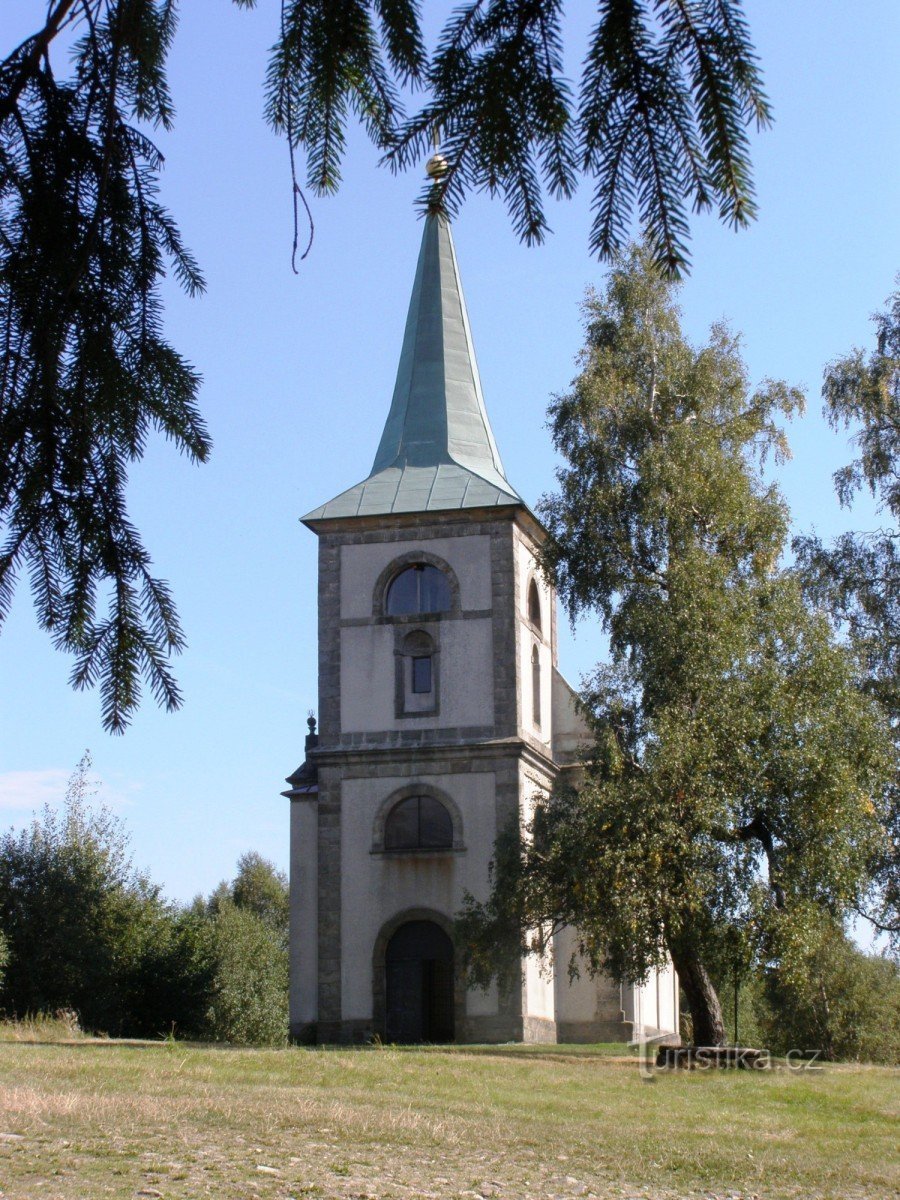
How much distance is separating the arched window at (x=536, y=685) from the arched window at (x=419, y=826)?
350 centimetres

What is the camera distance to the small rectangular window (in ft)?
101

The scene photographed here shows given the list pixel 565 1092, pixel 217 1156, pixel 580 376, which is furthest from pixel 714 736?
pixel 217 1156

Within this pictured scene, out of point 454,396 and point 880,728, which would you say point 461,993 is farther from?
point 454,396

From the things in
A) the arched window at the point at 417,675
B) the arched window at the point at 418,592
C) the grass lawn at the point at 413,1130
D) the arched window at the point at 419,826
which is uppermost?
the arched window at the point at 418,592

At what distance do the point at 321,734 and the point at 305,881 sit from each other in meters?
3.04

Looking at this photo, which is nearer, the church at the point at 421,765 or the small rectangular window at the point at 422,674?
the church at the point at 421,765

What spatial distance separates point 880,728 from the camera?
23.4 m

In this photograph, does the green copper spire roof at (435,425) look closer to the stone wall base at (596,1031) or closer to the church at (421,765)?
the church at (421,765)

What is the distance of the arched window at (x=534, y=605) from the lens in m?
32.7

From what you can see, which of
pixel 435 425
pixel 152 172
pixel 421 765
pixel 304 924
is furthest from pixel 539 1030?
pixel 152 172

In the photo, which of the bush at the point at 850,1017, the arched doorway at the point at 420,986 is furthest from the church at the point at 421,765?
the bush at the point at 850,1017

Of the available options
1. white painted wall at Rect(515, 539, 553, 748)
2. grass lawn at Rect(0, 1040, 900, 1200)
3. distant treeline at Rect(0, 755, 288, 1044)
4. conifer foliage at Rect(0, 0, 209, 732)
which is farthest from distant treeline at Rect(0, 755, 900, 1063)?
conifer foliage at Rect(0, 0, 209, 732)

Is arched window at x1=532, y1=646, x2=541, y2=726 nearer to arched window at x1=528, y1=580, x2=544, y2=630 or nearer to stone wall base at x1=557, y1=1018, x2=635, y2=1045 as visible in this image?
arched window at x1=528, y1=580, x2=544, y2=630

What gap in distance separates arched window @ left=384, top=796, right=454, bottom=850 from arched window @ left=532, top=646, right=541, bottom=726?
138 inches
